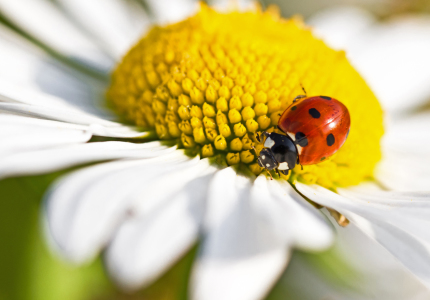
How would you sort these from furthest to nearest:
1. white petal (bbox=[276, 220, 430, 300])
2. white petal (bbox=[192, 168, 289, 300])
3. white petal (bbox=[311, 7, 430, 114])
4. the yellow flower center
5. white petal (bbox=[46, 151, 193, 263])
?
white petal (bbox=[311, 7, 430, 114])
white petal (bbox=[276, 220, 430, 300])
the yellow flower center
white petal (bbox=[192, 168, 289, 300])
white petal (bbox=[46, 151, 193, 263])

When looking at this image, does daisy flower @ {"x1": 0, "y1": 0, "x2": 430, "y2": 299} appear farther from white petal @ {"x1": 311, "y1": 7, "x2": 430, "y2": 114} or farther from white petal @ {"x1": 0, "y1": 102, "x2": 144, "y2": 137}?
white petal @ {"x1": 311, "y1": 7, "x2": 430, "y2": 114}

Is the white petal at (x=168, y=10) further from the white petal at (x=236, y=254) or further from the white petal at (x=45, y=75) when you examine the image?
the white petal at (x=236, y=254)

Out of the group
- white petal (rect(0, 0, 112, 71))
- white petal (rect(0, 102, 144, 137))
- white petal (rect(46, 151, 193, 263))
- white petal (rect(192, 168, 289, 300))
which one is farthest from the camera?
white petal (rect(0, 0, 112, 71))

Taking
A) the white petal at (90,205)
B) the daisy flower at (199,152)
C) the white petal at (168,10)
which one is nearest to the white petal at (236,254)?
the daisy flower at (199,152)

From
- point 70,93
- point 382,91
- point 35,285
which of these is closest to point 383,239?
point 35,285

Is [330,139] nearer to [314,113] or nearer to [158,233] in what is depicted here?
[314,113]

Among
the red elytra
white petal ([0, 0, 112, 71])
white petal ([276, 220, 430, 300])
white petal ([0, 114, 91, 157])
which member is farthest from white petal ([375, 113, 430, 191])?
white petal ([0, 0, 112, 71])
